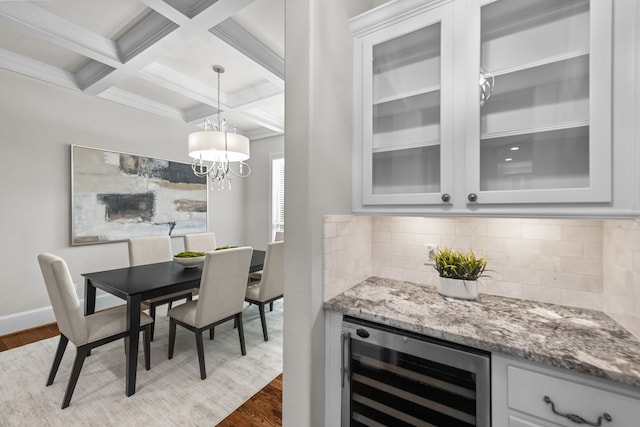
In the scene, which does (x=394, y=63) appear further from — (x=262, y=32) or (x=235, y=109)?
(x=235, y=109)

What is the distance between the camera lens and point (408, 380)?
1.07m

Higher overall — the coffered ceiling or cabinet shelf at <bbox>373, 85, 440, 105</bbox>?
the coffered ceiling

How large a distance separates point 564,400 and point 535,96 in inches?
42.7

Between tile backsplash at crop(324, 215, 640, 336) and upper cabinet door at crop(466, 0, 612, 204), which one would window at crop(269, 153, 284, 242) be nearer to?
tile backsplash at crop(324, 215, 640, 336)

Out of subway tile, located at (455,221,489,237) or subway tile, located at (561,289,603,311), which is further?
subway tile, located at (455,221,489,237)

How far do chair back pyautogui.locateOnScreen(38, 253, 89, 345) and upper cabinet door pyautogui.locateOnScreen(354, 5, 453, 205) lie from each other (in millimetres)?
1937

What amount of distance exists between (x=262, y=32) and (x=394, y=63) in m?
1.60

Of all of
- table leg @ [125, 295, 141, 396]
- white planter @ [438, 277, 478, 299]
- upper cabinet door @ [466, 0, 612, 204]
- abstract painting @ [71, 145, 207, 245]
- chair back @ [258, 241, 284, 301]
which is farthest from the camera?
abstract painting @ [71, 145, 207, 245]

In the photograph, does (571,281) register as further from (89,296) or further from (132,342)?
(89,296)

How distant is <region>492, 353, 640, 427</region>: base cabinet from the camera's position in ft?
2.53

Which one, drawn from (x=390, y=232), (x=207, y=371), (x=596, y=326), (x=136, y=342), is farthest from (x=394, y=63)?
(x=207, y=371)

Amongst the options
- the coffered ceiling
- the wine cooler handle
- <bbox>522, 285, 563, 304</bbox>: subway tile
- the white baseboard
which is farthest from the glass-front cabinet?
the white baseboard

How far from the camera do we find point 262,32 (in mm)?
2373

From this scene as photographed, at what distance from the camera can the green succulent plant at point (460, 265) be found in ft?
4.29
